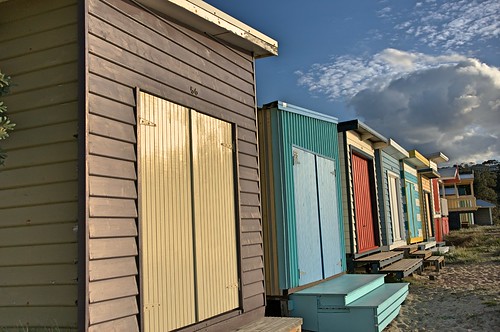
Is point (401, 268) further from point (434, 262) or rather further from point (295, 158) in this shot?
point (434, 262)

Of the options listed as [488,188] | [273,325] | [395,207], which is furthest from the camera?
[488,188]

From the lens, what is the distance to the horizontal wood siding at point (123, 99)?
3.83 meters

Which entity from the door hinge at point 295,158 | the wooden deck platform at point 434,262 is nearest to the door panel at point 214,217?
the door hinge at point 295,158

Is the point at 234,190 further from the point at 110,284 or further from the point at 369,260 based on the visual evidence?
the point at 369,260

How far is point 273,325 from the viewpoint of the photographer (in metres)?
5.68

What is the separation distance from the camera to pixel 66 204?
3.81 m

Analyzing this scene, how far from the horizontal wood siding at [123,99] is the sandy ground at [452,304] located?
149 inches

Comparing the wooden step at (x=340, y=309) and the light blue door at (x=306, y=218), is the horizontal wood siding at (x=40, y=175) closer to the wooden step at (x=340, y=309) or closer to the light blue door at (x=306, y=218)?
the wooden step at (x=340, y=309)

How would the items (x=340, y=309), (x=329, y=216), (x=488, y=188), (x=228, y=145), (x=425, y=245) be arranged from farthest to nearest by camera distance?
(x=488, y=188)
(x=425, y=245)
(x=329, y=216)
(x=340, y=309)
(x=228, y=145)

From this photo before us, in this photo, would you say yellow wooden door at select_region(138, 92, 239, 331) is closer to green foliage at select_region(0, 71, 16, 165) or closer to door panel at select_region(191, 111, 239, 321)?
door panel at select_region(191, 111, 239, 321)

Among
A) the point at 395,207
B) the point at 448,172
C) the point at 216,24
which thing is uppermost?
the point at 448,172

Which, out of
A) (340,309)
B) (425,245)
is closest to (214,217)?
(340,309)

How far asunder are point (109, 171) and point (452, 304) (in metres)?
7.59

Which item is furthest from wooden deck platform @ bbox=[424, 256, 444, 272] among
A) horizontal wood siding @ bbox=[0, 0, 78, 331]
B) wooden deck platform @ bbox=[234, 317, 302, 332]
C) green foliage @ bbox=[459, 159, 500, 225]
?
green foliage @ bbox=[459, 159, 500, 225]
